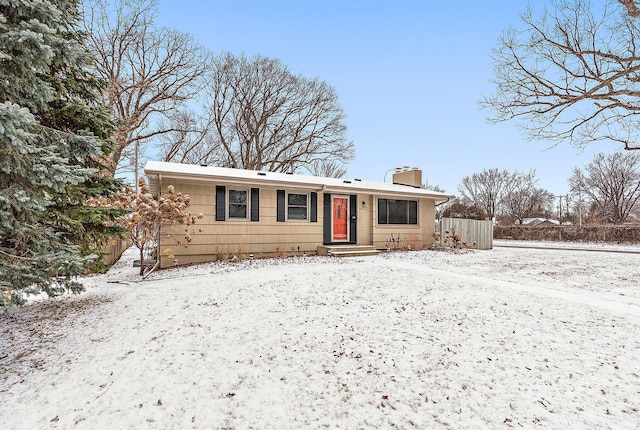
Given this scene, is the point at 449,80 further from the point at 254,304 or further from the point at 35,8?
the point at 35,8

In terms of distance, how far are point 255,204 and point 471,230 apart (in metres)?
10.6

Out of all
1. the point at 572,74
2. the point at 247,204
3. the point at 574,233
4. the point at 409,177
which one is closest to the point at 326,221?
the point at 247,204

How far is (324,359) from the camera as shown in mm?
3295

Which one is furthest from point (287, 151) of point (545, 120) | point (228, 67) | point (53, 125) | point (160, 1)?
point (53, 125)

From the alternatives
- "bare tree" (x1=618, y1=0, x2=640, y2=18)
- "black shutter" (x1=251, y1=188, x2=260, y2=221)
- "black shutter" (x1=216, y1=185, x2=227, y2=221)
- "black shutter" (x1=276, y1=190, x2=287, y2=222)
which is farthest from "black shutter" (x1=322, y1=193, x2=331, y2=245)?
"bare tree" (x1=618, y1=0, x2=640, y2=18)

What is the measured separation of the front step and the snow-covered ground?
4.79 metres

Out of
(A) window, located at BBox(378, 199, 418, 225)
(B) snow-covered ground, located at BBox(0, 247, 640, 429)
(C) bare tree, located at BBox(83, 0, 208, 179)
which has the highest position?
(C) bare tree, located at BBox(83, 0, 208, 179)

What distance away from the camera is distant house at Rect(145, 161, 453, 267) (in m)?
9.33

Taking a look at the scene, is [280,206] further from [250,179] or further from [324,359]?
[324,359]

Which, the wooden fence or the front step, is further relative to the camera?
the wooden fence

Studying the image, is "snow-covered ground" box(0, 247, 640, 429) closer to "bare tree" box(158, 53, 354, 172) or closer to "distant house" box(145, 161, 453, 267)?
"distant house" box(145, 161, 453, 267)

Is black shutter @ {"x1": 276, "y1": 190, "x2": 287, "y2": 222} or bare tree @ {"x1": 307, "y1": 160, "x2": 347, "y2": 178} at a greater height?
bare tree @ {"x1": 307, "y1": 160, "x2": 347, "y2": 178}

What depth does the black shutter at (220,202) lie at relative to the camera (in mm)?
9586

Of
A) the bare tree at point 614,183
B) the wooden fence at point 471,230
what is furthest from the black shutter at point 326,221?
the bare tree at point 614,183
